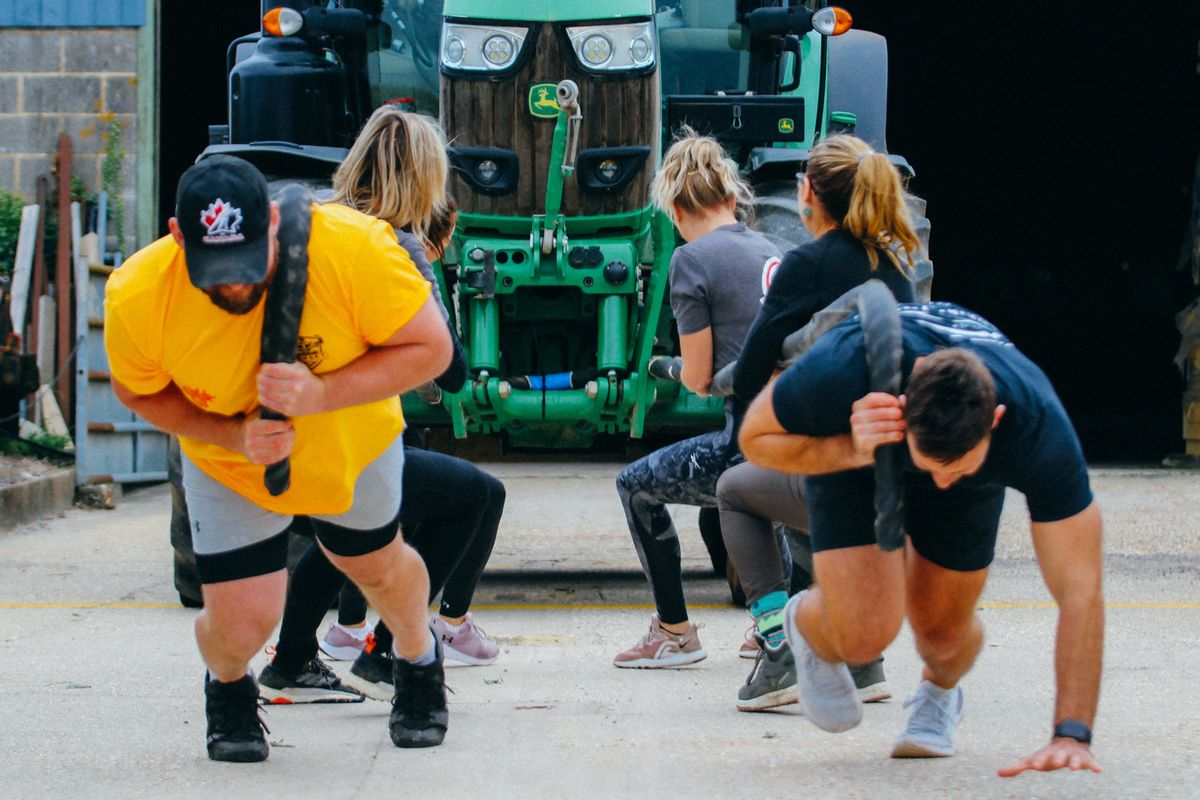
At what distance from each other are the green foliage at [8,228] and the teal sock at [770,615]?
8.46 m

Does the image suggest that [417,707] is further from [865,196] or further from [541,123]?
[541,123]

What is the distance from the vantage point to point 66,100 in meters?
12.8

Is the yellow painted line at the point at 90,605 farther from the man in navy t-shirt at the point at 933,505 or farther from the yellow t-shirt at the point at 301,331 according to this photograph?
the man in navy t-shirt at the point at 933,505

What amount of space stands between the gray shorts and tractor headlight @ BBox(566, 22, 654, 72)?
2951mm

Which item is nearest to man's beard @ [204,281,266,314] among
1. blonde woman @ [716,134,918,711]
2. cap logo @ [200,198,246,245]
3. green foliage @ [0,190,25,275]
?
cap logo @ [200,198,246,245]

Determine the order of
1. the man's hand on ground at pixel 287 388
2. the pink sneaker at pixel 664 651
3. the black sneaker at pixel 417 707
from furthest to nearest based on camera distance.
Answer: the pink sneaker at pixel 664 651, the black sneaker at pixel 417 707, the man's hand on ground at pixel 287 388

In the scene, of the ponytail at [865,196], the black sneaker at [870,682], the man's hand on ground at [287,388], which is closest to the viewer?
the man's hand on ground at [287,388]

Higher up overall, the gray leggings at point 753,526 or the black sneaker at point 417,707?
the gray leggings at point 753,526

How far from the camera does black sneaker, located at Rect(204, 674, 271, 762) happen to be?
4129 mm

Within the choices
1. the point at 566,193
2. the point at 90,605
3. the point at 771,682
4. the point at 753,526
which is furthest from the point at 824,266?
the point at 90,605

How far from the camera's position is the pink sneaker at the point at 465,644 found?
548 cm

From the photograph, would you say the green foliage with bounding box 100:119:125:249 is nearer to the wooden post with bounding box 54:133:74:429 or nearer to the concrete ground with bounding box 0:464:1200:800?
the wooden post with bounding box 54:133:74:429

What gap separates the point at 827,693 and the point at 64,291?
8.81 m

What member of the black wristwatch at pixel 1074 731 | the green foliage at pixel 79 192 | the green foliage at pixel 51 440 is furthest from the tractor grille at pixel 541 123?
the green foliage at pixel 79 192
